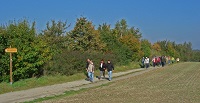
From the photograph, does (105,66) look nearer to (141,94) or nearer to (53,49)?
(53,49)

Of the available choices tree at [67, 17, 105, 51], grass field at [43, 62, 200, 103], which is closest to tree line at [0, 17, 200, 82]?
tree at [67, 17, 105, 51]

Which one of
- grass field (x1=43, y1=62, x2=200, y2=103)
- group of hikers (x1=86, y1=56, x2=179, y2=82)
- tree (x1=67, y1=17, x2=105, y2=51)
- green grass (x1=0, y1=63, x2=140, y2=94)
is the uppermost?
tree (x1=67, y1=17, x2=105, y2=51)

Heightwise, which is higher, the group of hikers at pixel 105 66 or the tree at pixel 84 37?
the tree at pixel 84 37

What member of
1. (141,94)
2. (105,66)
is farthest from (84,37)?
(141,94)

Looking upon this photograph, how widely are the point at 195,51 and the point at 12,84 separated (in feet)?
493

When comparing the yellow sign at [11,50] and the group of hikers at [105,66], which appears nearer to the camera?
the yellow sign at [11,50]

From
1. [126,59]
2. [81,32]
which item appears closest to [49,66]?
[81,32]

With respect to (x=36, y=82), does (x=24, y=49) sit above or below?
above

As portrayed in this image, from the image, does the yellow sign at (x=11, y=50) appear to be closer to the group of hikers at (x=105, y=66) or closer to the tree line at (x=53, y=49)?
the tree line at (x=53, y=49)

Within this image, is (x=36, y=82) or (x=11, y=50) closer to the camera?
(x=11, y=50)

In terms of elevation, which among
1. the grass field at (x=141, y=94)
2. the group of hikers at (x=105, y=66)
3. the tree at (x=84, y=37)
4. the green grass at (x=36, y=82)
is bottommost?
→ the grass field at (x=141, y=94)

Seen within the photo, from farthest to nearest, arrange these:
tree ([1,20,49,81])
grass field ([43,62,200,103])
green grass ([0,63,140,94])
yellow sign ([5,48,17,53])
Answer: tree ([1,20,49,81])
yellow sign ([5,48,17,53])
green grass ([0,63,140,94])
grass field ([43,62,200,103])

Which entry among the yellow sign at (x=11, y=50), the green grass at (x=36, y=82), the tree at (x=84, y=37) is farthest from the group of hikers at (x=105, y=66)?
the tree at (x=84, y=37)

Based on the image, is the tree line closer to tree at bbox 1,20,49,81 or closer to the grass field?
tree at bbox 1,20,49,81
